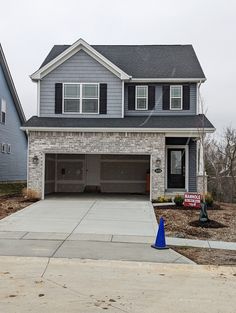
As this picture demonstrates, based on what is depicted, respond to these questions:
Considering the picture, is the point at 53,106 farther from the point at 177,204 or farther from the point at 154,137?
the point at 177,204

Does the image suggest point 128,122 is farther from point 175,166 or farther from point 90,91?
point 175,166

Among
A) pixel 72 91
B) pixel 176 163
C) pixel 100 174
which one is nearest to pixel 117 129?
pixel 72 91

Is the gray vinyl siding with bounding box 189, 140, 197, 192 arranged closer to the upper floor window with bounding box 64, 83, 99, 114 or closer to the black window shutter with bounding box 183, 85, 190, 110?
the black window shutter with bounding box 183, 85, 190, 110

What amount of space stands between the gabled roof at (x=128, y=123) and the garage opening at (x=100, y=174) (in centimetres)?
393

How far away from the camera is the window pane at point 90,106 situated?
22.0m

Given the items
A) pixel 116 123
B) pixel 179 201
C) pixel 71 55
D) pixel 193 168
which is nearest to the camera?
pixel 179 201

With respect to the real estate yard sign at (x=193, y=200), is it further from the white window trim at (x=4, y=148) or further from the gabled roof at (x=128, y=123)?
the white window trim at (x=4, y=148)

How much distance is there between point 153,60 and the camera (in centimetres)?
2475

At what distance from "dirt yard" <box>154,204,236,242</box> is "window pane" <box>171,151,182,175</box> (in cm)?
522

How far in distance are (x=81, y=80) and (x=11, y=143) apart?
11571mm

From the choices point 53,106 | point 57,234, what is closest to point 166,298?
point 57,234

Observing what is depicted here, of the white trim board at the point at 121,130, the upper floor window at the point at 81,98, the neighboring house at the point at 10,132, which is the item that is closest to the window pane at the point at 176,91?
the white trim board at the point at 121,130

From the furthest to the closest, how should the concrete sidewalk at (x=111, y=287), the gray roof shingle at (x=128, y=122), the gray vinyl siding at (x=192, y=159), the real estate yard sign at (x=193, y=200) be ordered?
the gray vinyl siding at (x=192, y=159)
the gray roof shingle at (x=128, y=122)
the real estate yard sign at (x=193, y=200)
the concrete sidewalk at (x=111, y=287)

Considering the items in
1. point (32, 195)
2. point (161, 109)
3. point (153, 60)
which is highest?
point (153, 60)
